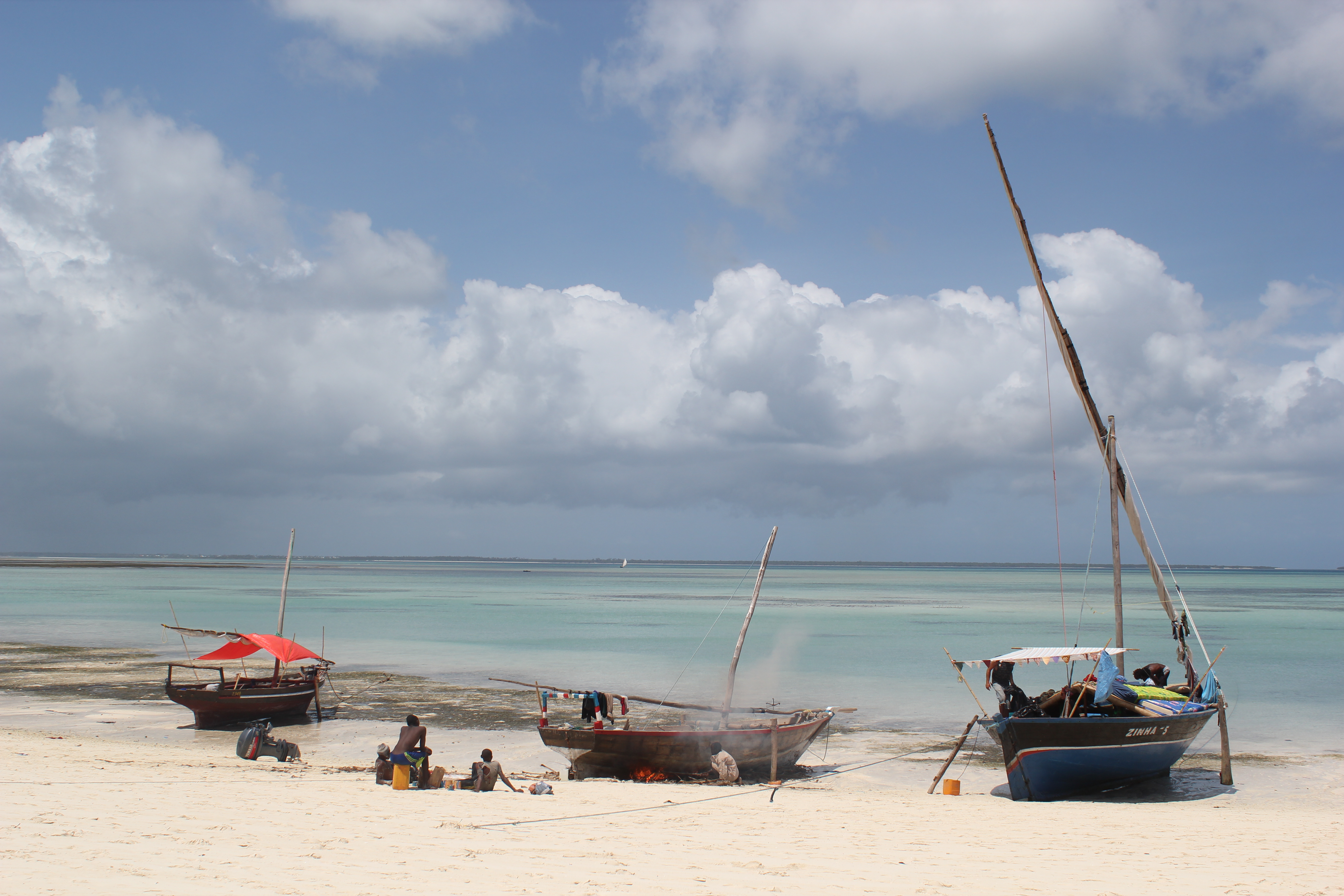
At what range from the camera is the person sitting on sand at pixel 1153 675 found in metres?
17.5

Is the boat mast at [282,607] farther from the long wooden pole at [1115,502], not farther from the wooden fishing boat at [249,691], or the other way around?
the long wooden pole at [1115,502]

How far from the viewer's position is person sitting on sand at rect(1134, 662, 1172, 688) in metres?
17.5

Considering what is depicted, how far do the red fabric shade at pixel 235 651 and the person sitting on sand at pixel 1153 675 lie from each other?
1852 centimetres

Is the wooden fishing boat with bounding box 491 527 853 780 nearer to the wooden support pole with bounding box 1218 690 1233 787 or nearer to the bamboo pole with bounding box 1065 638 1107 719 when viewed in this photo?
the bamboo pole with bounding box 1065 638 1107 719

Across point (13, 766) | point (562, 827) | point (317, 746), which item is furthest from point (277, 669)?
point (562, 827)

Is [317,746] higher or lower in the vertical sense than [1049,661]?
lower

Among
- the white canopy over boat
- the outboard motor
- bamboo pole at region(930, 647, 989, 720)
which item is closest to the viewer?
bamboo pole at region(930, 647, 989, 720)

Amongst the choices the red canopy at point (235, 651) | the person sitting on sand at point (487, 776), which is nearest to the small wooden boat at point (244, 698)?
the red canopy at point (235, 651)

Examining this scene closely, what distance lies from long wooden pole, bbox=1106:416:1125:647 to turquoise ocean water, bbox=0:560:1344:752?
151 inches

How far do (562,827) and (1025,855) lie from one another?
17.1 ft

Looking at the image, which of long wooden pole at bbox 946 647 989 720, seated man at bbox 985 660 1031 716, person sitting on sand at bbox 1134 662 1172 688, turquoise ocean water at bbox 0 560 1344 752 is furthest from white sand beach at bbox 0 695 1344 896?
turquoise ocean water at bbox 0 560 1344 752

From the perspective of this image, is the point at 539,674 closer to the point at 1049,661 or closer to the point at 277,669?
the point at 277,669

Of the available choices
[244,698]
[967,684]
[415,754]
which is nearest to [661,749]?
[415,754]

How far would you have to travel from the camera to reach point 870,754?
17594 millimetres
